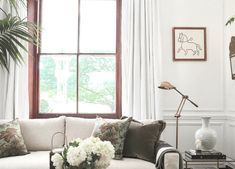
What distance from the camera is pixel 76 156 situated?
7.32 ft

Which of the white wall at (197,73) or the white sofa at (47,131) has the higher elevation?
the white wall at (197,73)

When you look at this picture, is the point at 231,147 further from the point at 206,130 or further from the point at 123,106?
the point at 123,106

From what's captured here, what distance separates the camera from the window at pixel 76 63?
4.75 meters

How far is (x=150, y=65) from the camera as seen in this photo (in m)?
4.43

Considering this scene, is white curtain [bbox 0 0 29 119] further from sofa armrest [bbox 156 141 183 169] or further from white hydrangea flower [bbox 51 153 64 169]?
white hydrangea flower [bbox 51 153 64 169]

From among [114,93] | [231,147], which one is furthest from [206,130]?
[114,93]

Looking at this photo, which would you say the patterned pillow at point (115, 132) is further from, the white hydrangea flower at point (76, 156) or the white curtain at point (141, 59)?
the white hydrangea flower at point (76, 156)

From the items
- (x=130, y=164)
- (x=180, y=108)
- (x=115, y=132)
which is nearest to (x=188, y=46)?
(x=180, y=108)

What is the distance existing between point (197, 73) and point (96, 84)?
4.69 feet

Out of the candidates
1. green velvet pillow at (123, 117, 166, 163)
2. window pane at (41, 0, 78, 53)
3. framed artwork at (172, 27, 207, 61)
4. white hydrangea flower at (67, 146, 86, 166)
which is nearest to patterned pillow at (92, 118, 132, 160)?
green velvet pillow at (123, 117, 166, 163)

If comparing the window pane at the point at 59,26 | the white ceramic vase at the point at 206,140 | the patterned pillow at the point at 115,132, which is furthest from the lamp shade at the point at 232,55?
the window pane at the point at 59,26

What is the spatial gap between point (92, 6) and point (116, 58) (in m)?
0.84

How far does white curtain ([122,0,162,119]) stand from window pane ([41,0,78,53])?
2.58 feet

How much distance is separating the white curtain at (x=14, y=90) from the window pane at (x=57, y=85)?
0.36 m
